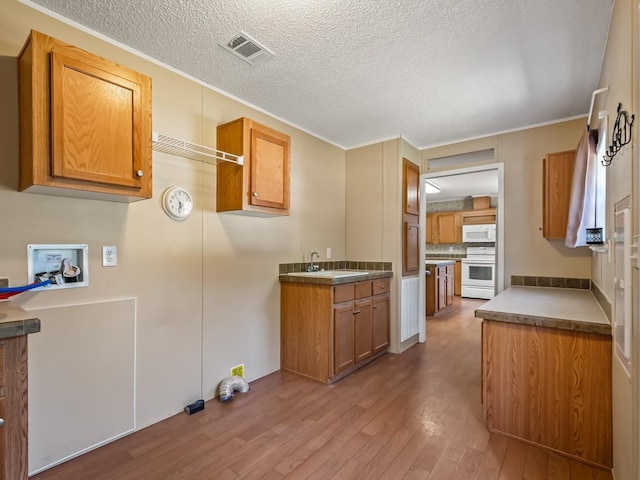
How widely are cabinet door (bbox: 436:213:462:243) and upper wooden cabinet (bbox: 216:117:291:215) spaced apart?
614cm

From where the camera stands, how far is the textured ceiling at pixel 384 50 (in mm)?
1717

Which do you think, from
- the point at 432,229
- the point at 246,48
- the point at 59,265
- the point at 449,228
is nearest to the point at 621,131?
the point at 246,48

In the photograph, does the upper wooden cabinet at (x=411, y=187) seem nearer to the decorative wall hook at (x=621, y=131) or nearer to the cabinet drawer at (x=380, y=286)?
the cabinet drawer at (x=380, y=286)

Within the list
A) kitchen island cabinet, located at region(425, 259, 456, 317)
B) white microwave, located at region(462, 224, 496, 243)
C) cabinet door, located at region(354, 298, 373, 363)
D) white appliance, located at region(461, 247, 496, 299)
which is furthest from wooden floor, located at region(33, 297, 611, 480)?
white microwave, located at region(462, 224, 496, 243)

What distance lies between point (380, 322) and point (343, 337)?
2.31 ft

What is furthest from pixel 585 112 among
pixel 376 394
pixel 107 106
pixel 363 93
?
pixel 107 106

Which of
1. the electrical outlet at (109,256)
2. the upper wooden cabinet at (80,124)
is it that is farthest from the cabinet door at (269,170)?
the electrical outlet at (109,256)

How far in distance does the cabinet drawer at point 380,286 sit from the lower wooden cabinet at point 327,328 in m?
0.02

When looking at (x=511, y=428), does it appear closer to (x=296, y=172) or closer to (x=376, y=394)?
(x=376, y=394)

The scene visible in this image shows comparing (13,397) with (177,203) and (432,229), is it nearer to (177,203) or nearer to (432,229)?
(177,203)

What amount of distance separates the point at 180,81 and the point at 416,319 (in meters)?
3.58

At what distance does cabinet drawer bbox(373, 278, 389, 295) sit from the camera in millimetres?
3373

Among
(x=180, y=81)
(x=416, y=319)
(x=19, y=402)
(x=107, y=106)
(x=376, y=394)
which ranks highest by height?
(x=180, y=81)

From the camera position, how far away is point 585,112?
2977 millimetres
